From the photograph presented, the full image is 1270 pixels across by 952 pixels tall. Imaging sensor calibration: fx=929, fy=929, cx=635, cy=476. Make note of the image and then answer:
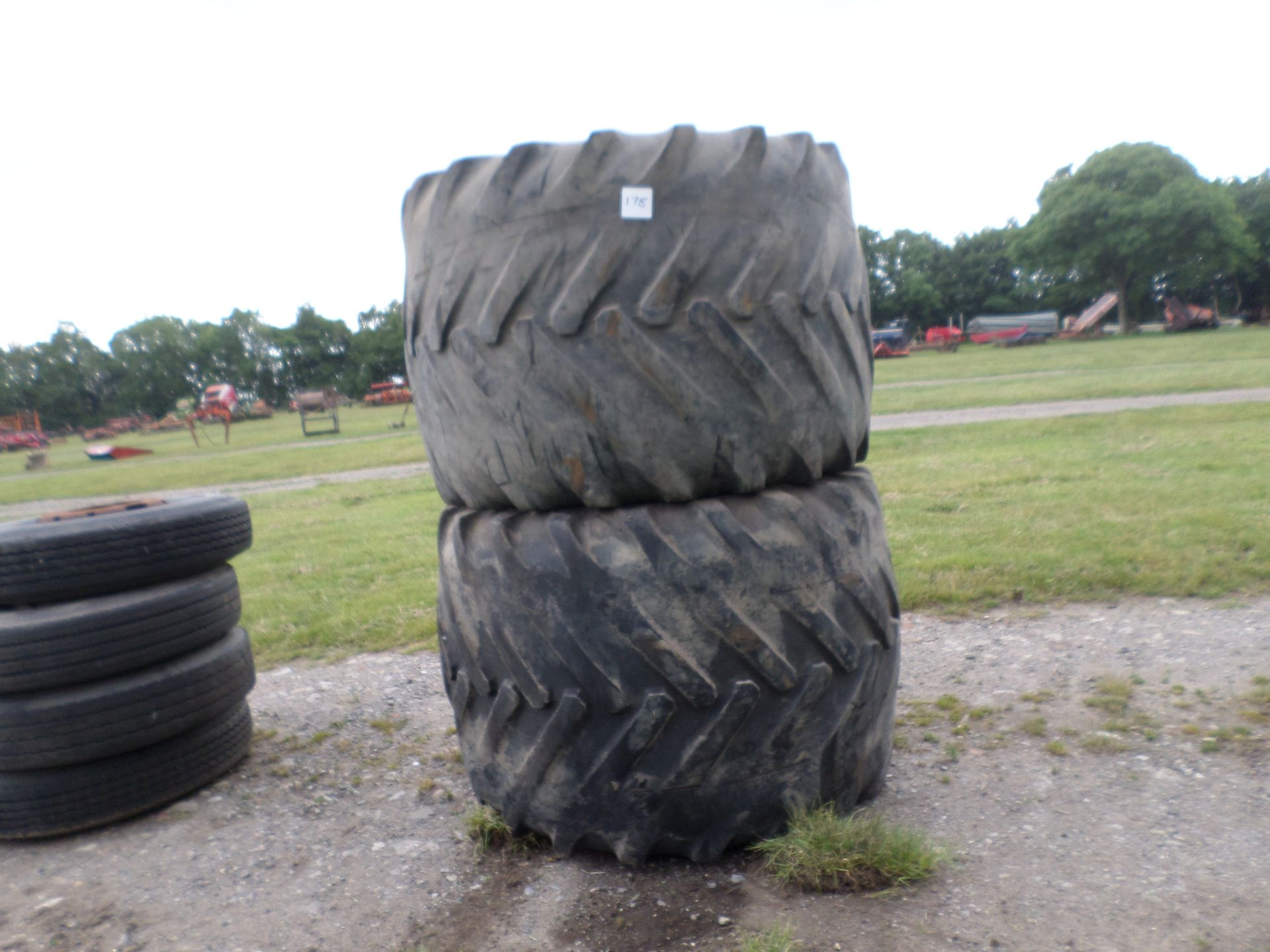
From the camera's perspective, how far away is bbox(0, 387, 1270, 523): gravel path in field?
44.2 ft

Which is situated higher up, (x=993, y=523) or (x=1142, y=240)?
(x=1142, y=240)

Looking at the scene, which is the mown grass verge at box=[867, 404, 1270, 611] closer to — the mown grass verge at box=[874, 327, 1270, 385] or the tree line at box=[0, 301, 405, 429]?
the mown grass verge at box=[874, 327, 1270, 385]

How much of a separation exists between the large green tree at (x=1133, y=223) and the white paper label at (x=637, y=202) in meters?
55.3

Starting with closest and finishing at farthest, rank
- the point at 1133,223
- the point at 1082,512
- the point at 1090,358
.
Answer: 1. the point at 1082,512
2. the point at 1090,358
3. the point at 1133,223

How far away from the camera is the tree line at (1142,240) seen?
4919 cm

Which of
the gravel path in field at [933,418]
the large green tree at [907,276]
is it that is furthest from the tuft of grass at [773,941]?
the large green tree at [907,276]

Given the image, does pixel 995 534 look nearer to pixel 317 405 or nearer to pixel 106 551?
pixel 106 551

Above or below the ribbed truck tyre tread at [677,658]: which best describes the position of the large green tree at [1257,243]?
above

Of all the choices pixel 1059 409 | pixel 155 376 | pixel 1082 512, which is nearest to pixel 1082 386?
pixel 1059 409

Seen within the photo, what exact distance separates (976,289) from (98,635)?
75587 millimetres

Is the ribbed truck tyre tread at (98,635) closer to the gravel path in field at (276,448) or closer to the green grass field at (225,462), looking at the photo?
the green grass field at (225,462)

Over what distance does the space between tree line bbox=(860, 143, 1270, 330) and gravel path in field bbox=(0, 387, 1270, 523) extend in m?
35.7

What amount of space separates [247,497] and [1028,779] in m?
12.2

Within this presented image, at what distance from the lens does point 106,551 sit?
10.6 feet
